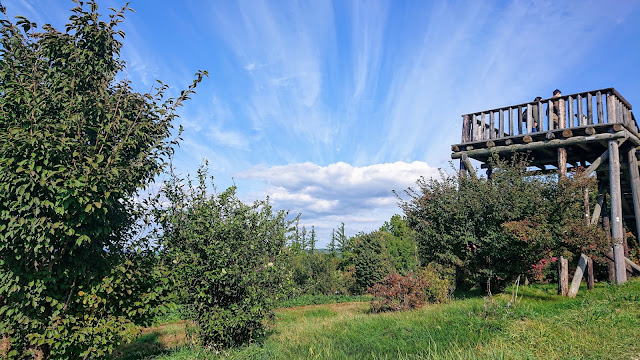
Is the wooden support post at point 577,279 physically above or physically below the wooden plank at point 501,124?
below

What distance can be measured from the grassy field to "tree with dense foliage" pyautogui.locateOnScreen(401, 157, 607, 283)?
1.95 metres

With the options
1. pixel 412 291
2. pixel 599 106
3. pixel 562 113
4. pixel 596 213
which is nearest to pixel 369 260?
pixel 412 291

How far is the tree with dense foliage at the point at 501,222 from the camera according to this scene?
10.2 metres

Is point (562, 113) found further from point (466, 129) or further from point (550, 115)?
point (466, 129)

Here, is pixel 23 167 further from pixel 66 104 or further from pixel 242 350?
pixel 242 350

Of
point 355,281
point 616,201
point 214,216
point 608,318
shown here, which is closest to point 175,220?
point 214,216

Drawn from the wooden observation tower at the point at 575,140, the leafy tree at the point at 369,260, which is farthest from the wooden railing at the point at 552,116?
the leafy tree at the point at 369,260

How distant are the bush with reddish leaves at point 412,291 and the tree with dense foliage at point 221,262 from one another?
5.07m

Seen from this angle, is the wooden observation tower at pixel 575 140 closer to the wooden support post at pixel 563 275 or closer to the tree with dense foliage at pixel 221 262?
the wooden support post at pixel 563 275

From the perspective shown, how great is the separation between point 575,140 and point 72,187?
508 inches

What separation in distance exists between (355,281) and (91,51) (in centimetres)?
1769

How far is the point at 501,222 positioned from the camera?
11094 mm

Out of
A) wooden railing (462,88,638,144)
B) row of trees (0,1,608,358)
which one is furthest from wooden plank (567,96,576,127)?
row of trees (0,1,608,358)

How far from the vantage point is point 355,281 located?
2094 cm
